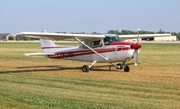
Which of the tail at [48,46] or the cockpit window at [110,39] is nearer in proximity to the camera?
the cockpit window at [110,39]

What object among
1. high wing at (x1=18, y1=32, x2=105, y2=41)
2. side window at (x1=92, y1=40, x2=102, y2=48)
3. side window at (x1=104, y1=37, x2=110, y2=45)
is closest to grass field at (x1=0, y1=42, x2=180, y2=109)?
high wing at (x1=18, y1=32, x2=105, y2=41)

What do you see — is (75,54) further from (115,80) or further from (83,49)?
(115,80)

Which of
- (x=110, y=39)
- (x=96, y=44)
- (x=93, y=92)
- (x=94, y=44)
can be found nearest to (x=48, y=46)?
(x=94, y=44)

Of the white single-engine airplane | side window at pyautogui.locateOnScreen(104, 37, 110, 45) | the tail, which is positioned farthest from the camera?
the tail

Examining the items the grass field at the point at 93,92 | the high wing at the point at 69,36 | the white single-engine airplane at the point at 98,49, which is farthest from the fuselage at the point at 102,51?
the grass field at the point at 93,92

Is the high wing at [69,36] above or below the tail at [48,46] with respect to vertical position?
above

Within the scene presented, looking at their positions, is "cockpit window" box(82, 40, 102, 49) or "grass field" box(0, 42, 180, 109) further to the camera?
"cockpit window" box(82, 40, 102, 49)

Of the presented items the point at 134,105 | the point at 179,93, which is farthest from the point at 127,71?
the point at 134,105

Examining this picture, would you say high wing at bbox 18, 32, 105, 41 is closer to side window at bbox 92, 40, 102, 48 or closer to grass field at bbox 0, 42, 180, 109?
side window at bbox 92, 40, 102, 48

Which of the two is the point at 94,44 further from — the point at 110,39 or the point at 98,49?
the point at 110,39

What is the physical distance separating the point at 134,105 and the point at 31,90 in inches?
160

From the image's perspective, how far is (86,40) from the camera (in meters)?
20.1

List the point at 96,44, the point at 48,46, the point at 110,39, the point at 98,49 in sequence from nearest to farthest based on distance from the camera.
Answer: the point at 110,39, the point at 98,49, the point at 96,44, the point at 48,46

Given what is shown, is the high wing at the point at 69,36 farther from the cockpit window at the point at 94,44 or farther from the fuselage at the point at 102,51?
the fuselage at the point at 102,51
